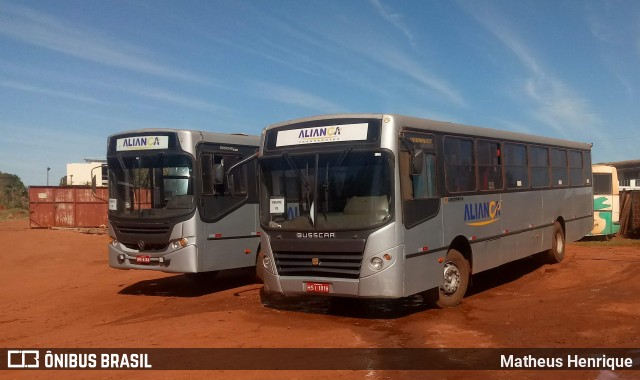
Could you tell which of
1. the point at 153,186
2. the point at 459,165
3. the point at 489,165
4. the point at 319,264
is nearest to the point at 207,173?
the point at 153,186

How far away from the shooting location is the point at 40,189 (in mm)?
33156

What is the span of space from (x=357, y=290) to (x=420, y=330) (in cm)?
109

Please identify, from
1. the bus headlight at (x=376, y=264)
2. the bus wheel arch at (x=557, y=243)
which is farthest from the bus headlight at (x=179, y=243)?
the bus wheel arch at (x=557, y=243)

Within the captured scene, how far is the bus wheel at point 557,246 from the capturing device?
1617cm

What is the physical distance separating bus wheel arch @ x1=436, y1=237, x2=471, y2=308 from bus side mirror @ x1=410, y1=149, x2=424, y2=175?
A: 7.11 ft

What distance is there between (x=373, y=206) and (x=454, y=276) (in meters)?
2.66

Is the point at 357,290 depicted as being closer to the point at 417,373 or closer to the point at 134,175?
the point at 417,373

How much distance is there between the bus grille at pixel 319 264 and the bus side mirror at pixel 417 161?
1512mm

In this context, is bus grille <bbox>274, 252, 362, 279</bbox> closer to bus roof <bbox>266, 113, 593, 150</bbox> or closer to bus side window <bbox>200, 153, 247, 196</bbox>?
bus roof <bbox>266, 113, 593, 150</bbox>

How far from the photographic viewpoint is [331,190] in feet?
31.5

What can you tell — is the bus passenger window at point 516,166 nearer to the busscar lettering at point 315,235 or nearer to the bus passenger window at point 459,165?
the bus passenger window at point 459,165

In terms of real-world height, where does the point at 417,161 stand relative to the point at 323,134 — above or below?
below

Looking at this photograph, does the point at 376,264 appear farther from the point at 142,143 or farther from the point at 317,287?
the point at 142,143

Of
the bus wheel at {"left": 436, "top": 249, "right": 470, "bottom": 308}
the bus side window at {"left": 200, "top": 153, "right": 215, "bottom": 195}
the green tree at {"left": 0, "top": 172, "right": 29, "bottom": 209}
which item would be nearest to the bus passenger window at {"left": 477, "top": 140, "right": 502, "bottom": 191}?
the bus wheel at {"left": 436, "top": 249, "right": 470, "bottom": 308}
